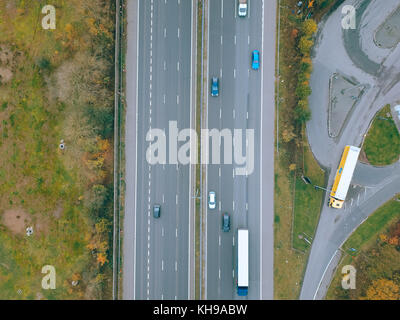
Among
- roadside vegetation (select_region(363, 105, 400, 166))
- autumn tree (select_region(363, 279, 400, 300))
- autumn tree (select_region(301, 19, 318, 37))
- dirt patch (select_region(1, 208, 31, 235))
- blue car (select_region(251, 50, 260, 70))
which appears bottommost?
autumn tree (select_region(363, 279, 400, 300))

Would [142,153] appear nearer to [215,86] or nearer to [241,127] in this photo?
[215,86]

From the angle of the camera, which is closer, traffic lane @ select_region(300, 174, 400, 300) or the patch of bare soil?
traffic lane @ select_region(300, 174, 400, 300)

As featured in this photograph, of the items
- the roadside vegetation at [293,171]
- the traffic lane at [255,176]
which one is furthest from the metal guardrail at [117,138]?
the roadside vegetation at [293,171]

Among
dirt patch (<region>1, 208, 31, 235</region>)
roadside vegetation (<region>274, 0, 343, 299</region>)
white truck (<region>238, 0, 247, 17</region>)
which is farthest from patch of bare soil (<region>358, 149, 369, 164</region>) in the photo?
dirt patch (<region>1, 208, 31, 235</region>)

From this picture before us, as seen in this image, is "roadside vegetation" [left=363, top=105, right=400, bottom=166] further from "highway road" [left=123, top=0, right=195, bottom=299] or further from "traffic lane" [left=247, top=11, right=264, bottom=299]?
"highway road" [left=123, top=0, right=195, bottom=299]
